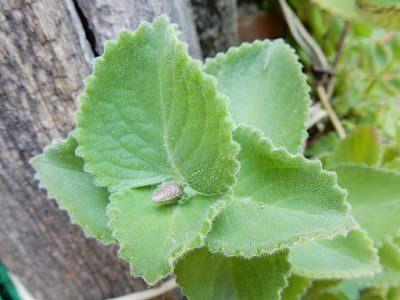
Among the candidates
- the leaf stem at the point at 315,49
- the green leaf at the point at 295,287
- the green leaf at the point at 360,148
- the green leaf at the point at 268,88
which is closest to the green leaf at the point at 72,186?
the green leaf at the point at 268,88

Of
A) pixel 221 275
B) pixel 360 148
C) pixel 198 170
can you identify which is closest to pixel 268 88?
pixel 198 170

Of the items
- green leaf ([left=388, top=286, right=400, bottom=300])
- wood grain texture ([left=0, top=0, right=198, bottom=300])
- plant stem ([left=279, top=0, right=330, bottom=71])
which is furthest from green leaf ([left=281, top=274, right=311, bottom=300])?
plant stem ([left=279, top=0, right=330, bottom=71])

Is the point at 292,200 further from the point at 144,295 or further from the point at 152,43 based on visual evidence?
the point at 144,295

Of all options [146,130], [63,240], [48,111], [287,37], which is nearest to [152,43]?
[146,130]

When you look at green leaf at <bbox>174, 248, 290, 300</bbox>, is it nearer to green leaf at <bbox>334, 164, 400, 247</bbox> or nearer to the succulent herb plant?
the succulent herb plant

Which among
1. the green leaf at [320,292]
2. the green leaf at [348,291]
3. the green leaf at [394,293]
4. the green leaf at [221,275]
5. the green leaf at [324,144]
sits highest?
the green leaf at [221,275]

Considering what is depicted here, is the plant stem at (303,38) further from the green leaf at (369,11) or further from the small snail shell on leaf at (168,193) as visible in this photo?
the small snail shell on leaf at (168,193)

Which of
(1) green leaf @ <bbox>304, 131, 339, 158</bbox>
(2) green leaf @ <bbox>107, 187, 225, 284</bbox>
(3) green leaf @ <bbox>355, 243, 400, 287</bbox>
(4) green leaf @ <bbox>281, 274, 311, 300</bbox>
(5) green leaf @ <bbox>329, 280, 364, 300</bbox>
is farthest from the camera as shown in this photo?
(1) green leaf @ <bbox>304, 131, 339, 158</bbox>
